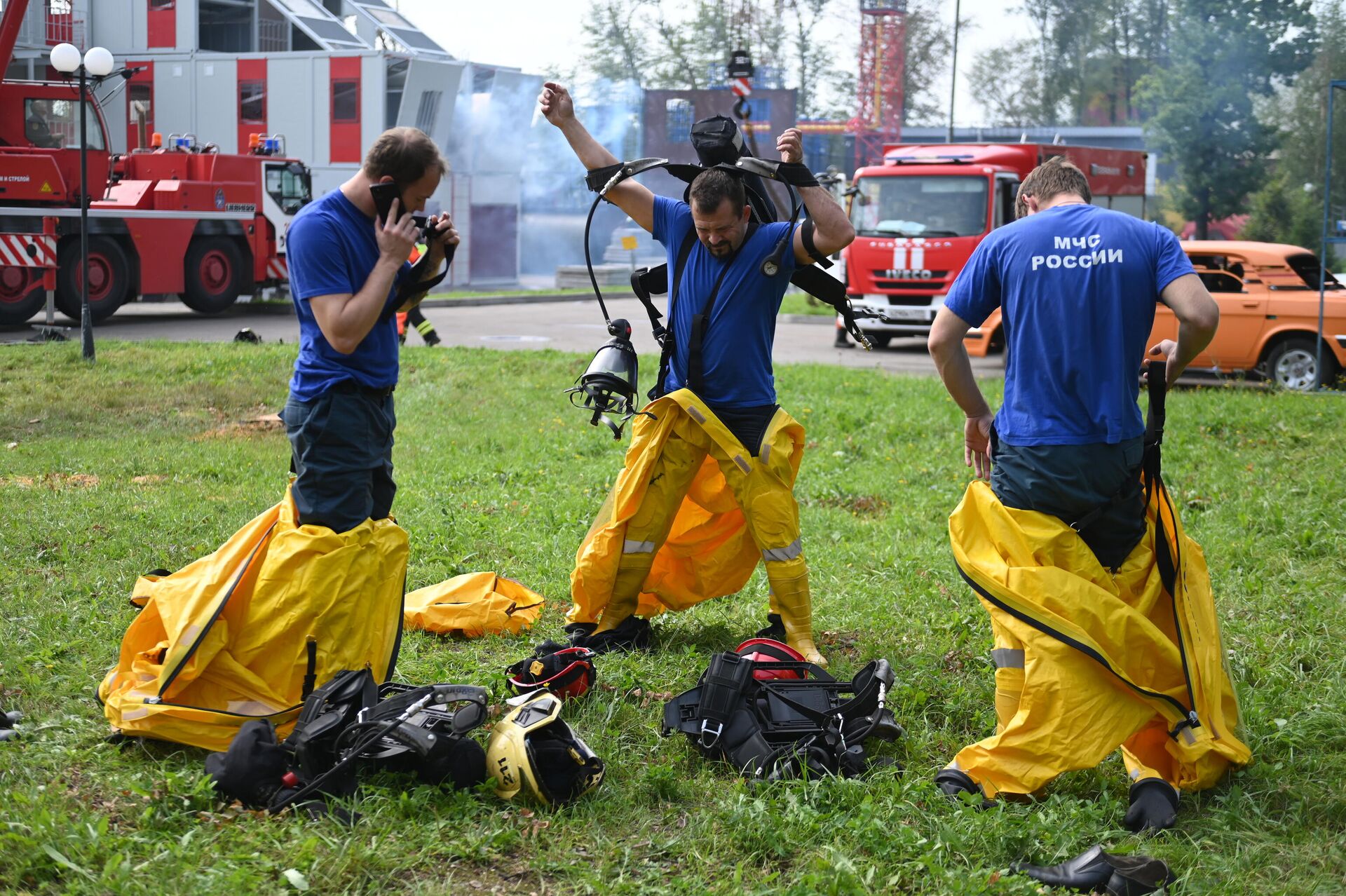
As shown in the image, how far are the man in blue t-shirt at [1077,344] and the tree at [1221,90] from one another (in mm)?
31901

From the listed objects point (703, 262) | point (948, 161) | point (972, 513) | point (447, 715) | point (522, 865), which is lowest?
point (522, 865)

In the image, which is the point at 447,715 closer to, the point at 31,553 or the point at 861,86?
the point at 31,553

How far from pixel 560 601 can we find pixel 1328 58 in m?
31.1

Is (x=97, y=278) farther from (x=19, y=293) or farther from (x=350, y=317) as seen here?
(x=350, y=317)

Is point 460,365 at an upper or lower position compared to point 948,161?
lower

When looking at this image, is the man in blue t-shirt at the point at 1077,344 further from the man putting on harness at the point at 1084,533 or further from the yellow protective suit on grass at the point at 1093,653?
the yellow protective suit on grass at the point at 1093,653

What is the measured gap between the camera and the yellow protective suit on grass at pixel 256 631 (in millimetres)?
3867

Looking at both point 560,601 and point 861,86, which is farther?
point 861,86

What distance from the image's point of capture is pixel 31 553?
6.13 meters

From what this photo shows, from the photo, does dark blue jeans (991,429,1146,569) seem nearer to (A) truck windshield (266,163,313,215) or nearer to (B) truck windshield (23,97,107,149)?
(B) truck windshield (23,97,107,149)

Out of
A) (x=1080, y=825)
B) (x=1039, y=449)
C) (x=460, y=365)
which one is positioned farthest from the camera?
(x=460, y=365)

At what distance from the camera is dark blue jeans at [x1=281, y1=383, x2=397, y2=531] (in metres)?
3.93

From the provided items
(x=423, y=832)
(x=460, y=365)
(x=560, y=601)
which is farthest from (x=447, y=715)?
(x=460, y=365)

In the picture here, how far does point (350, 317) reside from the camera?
3756 millimetres
